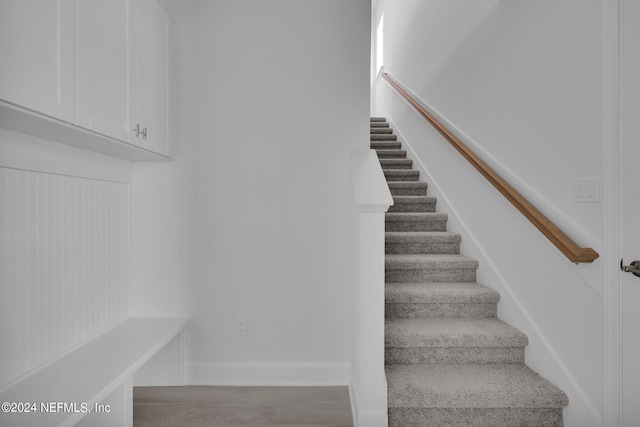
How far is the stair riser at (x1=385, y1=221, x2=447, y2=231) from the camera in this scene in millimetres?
3289

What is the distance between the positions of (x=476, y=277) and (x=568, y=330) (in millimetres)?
915

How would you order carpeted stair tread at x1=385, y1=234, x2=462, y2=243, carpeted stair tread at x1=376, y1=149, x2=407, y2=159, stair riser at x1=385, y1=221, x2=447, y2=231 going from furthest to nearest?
carpeted stair tread at x1=376, y1=149, x2=407, y2=159 → stair riser at x1=385, y1=221, x2=447, y2=231 → carpeted stair tread at x1=385, y1=234, x2=462, y2=243

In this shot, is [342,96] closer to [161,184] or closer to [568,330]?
[161,184]

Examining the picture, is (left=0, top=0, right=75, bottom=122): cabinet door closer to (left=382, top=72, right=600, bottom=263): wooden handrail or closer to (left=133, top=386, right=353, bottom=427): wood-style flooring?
(left=133, top=386, right=353, bottom=427): wood-style flooring

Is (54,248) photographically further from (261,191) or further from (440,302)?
(440,302)

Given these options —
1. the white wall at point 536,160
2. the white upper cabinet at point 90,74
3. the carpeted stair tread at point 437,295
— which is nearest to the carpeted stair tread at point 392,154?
the white wall at point 536,160

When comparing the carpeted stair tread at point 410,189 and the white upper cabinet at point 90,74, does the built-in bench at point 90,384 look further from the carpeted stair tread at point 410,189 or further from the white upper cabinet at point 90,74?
the carpeted stair tread at point 410,189

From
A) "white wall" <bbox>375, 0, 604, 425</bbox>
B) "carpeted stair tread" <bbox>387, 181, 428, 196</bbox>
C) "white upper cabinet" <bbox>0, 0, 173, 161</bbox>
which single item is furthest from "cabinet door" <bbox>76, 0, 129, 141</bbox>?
"carpeted stair tread" <bbox>387, 181, 428, 196</bbox>

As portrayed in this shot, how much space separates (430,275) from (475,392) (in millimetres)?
976

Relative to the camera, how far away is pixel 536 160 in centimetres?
215

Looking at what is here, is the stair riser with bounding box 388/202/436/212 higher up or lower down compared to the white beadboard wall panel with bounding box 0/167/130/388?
higher up

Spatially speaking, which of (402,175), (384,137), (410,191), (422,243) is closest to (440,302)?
(422,243)

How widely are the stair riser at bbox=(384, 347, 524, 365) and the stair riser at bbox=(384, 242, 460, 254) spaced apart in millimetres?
949

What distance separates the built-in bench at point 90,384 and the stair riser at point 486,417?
4.61 ft
